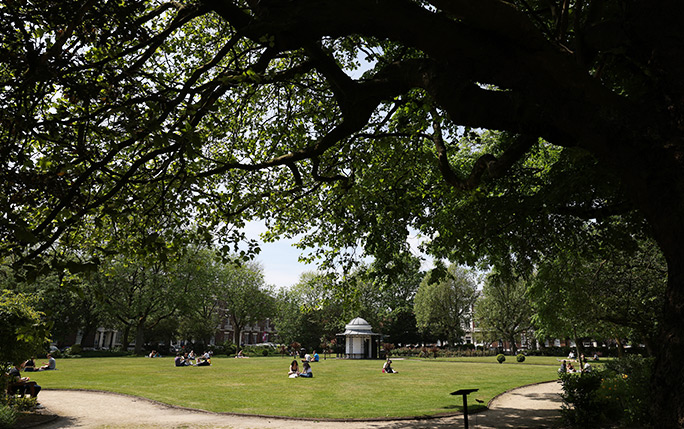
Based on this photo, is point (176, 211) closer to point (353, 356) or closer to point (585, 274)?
point (585, 274)

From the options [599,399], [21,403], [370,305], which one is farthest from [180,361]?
[370,305]

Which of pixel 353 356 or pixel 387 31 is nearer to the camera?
pixel 387 31

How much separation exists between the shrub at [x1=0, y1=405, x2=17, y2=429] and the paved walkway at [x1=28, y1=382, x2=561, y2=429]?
2.35ft

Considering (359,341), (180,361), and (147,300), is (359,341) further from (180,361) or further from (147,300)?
(147,300)

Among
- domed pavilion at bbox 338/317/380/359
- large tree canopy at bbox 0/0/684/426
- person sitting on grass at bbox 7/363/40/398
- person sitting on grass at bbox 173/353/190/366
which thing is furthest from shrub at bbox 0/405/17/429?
domed pavilion at bbox 338/317/380/359

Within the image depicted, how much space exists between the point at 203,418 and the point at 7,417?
16.8 ft

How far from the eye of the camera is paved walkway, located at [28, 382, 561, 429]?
11688 millimetres

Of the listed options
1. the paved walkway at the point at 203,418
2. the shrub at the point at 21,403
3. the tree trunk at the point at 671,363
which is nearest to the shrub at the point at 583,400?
the paved walkway at the point at 203,418

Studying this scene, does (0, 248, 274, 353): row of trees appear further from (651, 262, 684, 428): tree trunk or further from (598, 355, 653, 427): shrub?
(651, 262, 684, 428): tree trunk

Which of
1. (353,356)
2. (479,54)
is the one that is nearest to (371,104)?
(479,54)

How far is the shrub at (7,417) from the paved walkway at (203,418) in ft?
2.35

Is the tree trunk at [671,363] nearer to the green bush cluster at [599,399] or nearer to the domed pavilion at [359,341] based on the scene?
the green bush cluster at [599,399]

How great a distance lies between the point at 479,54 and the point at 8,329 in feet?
46.3

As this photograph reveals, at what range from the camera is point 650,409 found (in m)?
4.05
